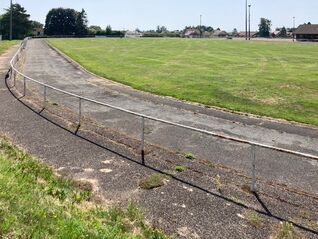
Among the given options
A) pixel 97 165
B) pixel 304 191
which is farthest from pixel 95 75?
pixel 304 191

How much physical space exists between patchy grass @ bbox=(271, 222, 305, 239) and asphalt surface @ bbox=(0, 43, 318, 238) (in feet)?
0.45

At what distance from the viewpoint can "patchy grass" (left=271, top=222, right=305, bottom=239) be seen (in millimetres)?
6875

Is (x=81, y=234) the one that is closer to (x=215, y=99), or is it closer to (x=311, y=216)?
(x=311, y=216)

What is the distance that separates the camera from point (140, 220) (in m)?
7.27

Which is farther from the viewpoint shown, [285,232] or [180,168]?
[180,168]

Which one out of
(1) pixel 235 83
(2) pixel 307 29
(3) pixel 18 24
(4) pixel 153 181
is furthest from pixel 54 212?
(2) pixel 307 29

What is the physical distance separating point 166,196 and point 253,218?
186 cm

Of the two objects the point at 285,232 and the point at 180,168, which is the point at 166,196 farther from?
the point at 285,232

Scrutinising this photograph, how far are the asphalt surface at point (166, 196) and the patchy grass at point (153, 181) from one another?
143 mm

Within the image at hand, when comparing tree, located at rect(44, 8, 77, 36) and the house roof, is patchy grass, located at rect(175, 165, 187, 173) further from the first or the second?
tree, located at rect(44, 8, 77, 36)

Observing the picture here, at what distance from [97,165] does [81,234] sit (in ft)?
12.7

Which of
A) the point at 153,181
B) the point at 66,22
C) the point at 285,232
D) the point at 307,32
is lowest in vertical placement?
the point at 285,232

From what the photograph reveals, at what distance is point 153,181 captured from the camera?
29.7 ft

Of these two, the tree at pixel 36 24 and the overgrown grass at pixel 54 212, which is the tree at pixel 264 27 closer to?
the tree at pixel 36 24
